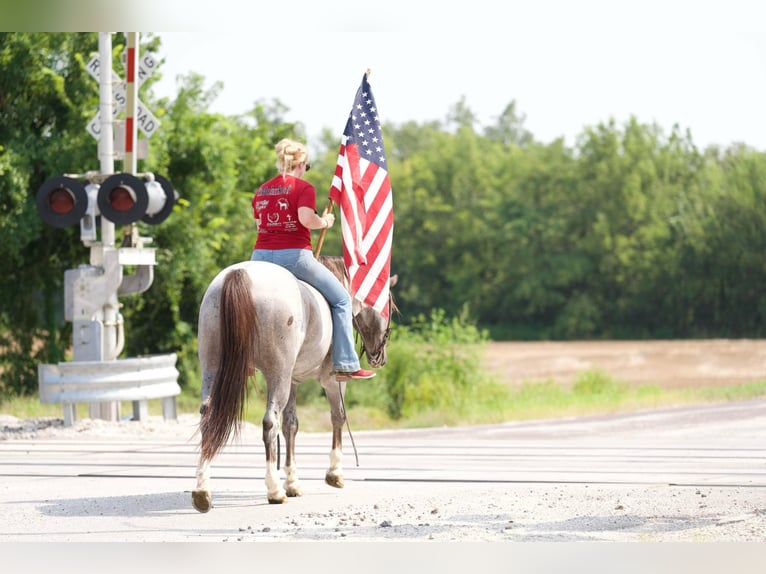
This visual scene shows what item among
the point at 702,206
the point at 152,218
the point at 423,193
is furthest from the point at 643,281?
the point at 152,218

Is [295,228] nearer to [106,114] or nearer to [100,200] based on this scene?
[100,200]

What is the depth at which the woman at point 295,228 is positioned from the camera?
31.7 ft

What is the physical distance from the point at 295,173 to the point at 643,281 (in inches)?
2016

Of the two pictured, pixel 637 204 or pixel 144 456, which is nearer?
pixel 144 456

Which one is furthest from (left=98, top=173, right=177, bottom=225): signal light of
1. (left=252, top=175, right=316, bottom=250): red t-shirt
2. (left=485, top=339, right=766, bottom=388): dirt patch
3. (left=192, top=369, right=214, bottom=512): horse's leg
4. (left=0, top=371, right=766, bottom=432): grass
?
(left=485, top=339, right=766, bottom=388): dirt patch

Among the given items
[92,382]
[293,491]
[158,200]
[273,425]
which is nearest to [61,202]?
[158,200]

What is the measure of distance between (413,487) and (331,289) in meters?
1.89

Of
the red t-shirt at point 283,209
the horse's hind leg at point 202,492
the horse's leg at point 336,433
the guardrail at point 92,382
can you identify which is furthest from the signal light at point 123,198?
the horse's hind leg at point 202,492

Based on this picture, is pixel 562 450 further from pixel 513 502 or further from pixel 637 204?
pixel 637 204

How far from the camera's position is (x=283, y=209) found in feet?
31.7

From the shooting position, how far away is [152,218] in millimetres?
16031

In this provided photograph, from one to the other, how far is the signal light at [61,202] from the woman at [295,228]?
621 centimetres

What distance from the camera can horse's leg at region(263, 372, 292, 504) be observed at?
30.3 feet

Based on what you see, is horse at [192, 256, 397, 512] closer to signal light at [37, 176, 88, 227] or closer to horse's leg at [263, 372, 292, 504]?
horse's leg at [263, 372, 292, 504]
